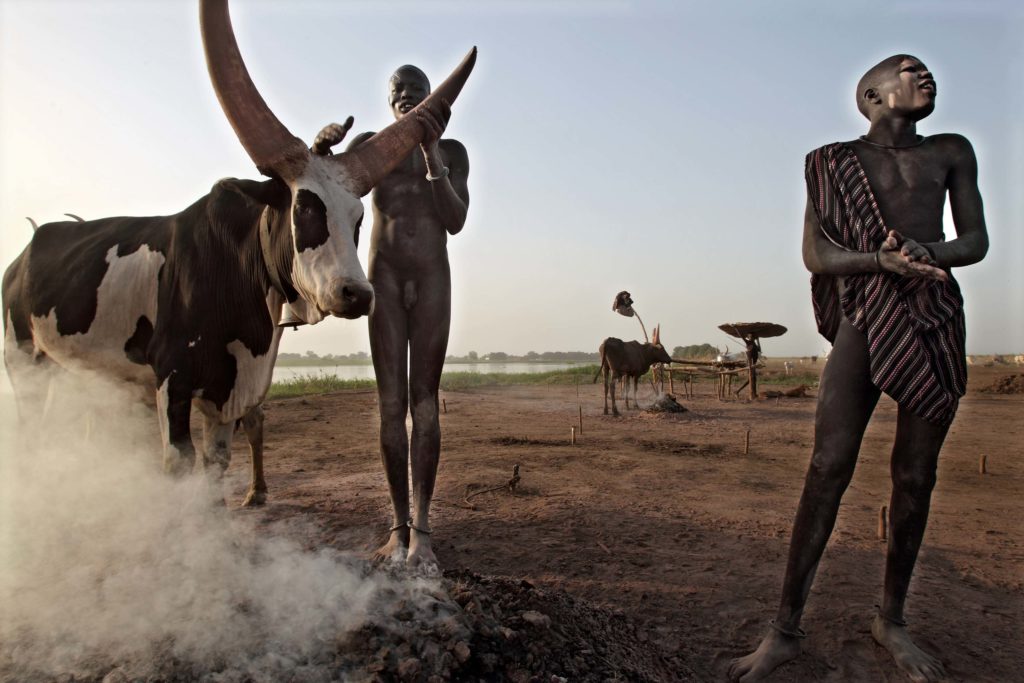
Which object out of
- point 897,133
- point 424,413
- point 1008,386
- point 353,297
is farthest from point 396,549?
point 1008,386

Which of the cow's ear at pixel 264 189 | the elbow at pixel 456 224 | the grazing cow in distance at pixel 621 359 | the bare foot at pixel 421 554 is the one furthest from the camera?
the grazing cow in distance at pixel 621 359

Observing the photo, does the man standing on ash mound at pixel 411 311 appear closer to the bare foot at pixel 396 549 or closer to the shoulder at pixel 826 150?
the bare foot at pixel 396 549

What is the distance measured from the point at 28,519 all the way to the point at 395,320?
211cm

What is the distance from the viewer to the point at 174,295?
304cm

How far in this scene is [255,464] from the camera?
5.03 m

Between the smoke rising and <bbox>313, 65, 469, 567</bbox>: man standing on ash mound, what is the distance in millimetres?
563

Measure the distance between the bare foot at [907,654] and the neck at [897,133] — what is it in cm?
202

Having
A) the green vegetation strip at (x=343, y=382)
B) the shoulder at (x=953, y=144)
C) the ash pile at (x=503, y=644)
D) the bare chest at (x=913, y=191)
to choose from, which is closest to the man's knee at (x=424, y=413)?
the ash pile at (x=503, y=644)

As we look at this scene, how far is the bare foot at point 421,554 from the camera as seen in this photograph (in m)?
3.02

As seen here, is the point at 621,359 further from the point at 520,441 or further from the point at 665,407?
the point at 520,441

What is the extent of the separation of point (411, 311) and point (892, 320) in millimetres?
2313

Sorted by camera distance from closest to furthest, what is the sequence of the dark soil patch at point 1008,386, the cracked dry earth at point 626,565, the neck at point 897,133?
the cracked dry earth at point 626,565 < the neck at point 897,133 < the dark soil patch at point 1008,386

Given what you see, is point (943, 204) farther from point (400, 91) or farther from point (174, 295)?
point (174, 295)

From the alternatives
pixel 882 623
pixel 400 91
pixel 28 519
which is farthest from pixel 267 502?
pixel 882 623
